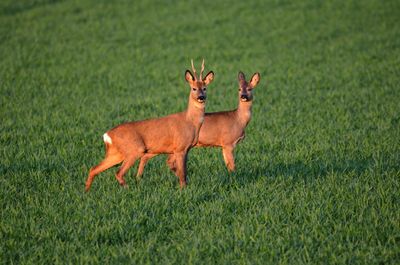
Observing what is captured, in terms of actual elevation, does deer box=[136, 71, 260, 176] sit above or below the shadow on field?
above

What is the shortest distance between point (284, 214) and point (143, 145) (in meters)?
2.09

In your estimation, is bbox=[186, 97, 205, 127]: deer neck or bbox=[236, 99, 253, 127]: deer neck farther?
bbox=[236, 99, 253, 127]: deer neck

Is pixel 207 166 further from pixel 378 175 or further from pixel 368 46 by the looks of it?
pixel 368 46

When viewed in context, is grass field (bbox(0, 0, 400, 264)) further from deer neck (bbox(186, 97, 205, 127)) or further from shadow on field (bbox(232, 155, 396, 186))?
deer neck (bbox(186, 97, 205, 127))

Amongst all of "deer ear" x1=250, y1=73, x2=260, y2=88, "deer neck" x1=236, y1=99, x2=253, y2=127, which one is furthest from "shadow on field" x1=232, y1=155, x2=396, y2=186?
"deer ear" x1=250, y1=73, x2=260, y2=88

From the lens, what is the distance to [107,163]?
8.09 metres

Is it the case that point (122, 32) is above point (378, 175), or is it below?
above

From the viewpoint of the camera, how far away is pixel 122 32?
2488 centimetres

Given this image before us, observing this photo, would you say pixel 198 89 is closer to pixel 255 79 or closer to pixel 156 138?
pixel 156 138

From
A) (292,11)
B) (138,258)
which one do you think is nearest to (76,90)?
(138,258)


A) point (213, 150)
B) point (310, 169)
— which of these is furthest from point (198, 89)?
point (213, 150)

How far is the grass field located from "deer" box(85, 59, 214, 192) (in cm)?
33

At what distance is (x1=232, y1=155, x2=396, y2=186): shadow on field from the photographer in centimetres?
867

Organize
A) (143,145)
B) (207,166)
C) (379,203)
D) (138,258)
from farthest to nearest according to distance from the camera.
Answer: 1. (207,166)
2. (143,145)
3. (379,203)
4. (138,258)
